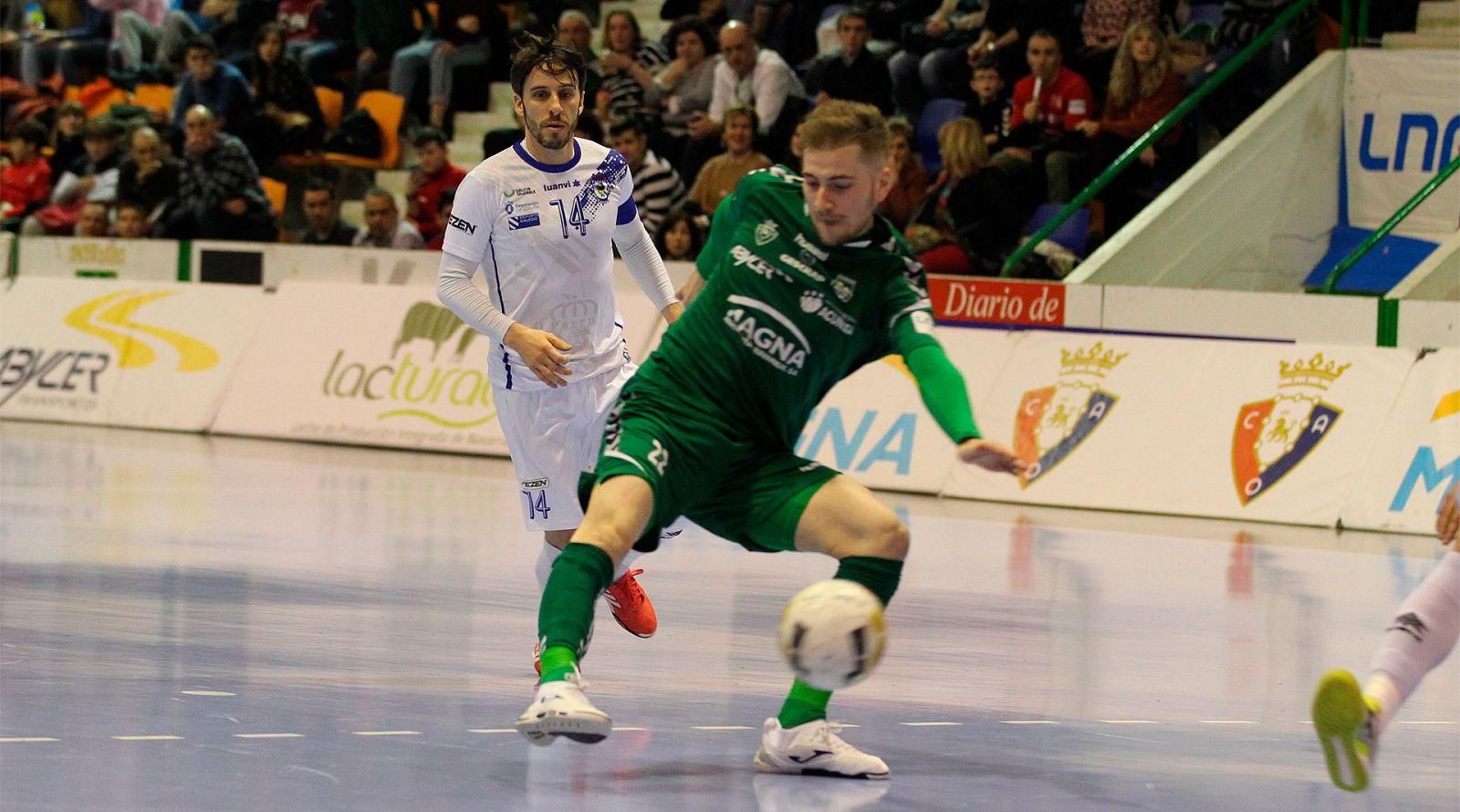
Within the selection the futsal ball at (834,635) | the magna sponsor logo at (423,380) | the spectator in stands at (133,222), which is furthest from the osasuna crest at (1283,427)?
the spectator in stands at (133,222)

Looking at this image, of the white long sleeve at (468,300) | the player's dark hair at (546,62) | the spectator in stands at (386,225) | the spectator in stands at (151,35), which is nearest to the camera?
the white long sleeve at (468,300)

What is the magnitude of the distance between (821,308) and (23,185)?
18.4 meters

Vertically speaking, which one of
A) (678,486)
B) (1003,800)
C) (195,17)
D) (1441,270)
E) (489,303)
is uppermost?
(195,17)

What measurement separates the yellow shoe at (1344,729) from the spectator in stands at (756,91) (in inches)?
491

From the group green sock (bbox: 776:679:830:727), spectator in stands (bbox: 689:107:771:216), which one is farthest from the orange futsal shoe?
spectator in stands (bbox: 689:107:771:216)

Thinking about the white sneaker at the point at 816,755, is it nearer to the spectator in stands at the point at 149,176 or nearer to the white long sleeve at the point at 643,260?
the white long sleeve at the point at 643,260

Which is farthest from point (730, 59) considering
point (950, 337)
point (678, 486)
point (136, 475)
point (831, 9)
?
point (678, 486)

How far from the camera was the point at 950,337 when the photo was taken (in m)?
14.6

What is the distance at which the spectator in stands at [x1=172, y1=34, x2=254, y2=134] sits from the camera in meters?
20.8

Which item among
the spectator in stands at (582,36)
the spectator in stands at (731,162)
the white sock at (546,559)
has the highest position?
the spectator in stands at (582,36)

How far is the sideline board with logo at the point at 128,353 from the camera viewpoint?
1783 cm

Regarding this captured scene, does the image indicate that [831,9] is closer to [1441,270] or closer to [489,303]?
[1441,270]

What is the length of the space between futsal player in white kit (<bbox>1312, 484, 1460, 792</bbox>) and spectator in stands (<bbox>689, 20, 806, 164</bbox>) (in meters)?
12.1

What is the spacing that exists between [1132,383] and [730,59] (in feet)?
18.1
